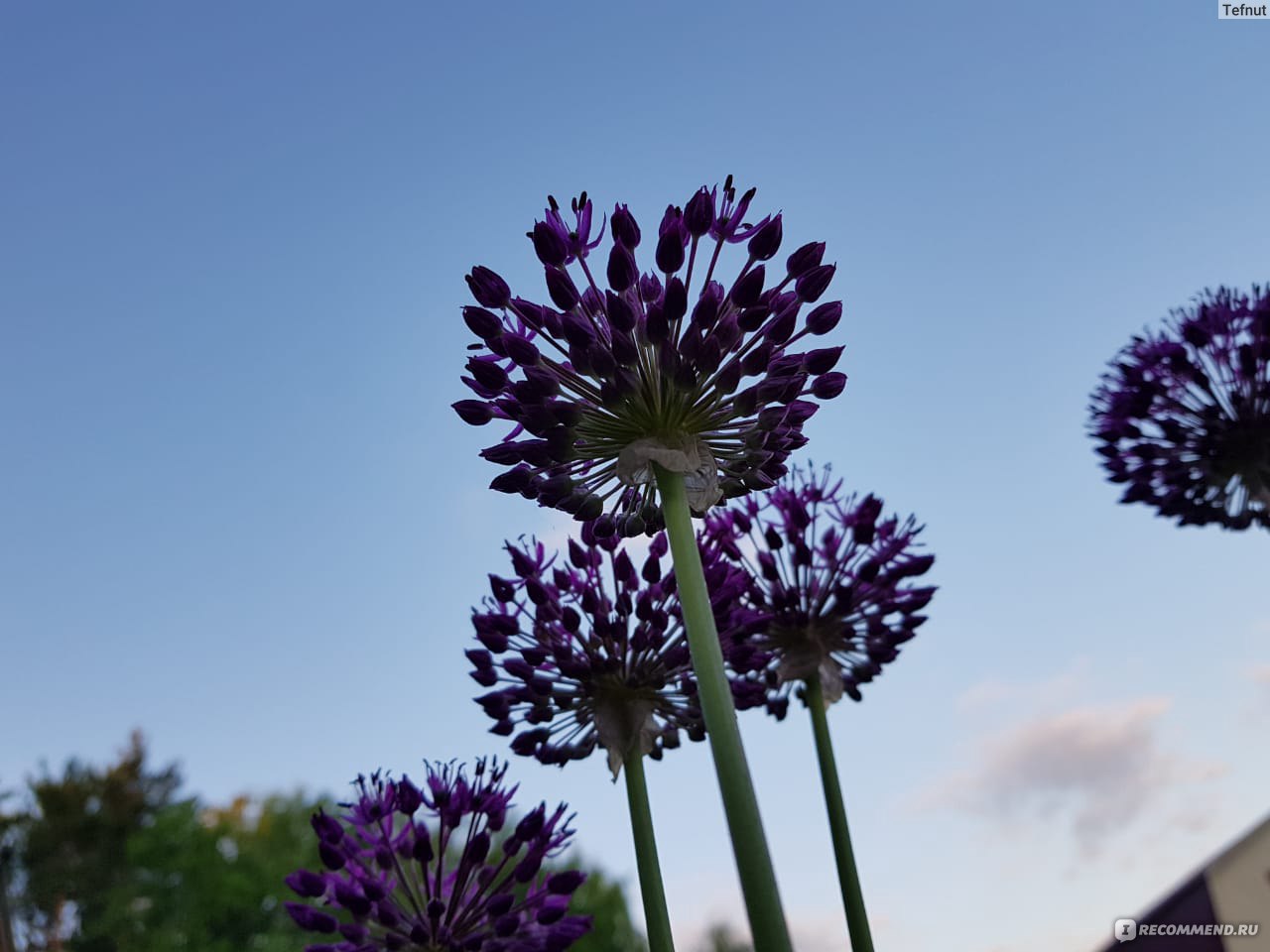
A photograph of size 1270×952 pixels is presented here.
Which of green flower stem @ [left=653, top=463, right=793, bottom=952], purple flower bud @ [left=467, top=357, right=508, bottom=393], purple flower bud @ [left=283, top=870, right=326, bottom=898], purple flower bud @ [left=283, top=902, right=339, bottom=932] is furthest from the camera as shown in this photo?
purple flower bud @ [left=283, top=870, right=326, bottom=898]

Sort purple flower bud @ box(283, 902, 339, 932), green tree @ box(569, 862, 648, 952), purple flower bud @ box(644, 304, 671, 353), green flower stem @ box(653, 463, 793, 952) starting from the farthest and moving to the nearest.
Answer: green tree @ box(569, 862, 648, 952), purple flower bud @ box(283, 902, 339, 932), purple flower bud @ box(644, 304, 671, 353), green flower stem @ box(653, 463, 793, 952)

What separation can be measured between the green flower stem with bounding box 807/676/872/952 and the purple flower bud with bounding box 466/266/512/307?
2445 millimetres

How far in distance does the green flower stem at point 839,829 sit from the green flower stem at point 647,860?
0.77 metres

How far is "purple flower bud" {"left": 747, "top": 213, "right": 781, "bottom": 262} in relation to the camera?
3.64 metres

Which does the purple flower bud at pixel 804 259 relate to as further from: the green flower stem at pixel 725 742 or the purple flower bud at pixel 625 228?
the green flower stem at pixel 725 742

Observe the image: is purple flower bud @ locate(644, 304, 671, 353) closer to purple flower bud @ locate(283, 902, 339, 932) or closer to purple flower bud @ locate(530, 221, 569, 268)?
purple flower bud @ locate(530, 221, 569, 268)

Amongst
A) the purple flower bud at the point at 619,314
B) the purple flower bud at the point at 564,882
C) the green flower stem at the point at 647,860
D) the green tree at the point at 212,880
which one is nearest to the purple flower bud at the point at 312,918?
the purple flower bud at the point at 564,882

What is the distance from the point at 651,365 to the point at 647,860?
194 centimetres

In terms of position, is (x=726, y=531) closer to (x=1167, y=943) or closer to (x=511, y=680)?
(x=511, y=680)

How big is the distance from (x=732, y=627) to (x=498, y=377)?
160 cm

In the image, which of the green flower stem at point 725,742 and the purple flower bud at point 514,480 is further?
the purple flower bud at point 514,480

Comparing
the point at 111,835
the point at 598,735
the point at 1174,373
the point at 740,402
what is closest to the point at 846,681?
the point at 598,735

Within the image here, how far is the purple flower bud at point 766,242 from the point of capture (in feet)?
12.0

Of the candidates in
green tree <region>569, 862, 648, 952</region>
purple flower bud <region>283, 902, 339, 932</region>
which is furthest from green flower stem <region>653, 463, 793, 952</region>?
green tree <region>569, 862, 648, 952</region>
